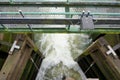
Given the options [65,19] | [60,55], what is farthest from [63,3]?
[60,55]

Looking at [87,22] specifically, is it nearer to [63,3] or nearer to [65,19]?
[65,19]

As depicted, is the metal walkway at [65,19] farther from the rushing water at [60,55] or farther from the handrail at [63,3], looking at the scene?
→ the rushing water at [60,55]

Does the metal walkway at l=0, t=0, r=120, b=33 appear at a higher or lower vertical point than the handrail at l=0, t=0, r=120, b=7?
lower

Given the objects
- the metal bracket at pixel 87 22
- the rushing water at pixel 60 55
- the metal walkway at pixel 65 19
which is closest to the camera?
the metal bracket at pixel 87 22

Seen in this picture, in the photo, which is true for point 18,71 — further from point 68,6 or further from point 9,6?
point 68,6

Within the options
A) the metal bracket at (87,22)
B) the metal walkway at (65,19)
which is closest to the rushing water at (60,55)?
the metal walkway at (65,19)

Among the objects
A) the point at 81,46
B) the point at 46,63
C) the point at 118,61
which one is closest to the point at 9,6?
the point at 118,61

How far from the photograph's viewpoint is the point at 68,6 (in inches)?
225

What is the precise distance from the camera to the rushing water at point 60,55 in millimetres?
8469

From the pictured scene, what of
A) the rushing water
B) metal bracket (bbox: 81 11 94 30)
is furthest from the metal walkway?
the rushing water

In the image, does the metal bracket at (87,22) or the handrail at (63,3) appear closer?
the metal bracket at (87,22)

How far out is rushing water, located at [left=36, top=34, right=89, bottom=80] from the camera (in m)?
8.47

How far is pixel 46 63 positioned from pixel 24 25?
373cm

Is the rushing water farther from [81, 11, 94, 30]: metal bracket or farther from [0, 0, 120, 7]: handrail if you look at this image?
[81, 11, 94, 30]: metal bracket
